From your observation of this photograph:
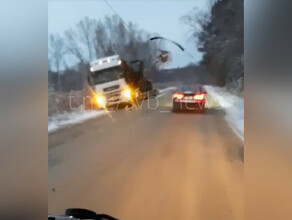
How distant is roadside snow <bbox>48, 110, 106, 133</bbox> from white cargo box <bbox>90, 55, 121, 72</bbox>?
0.16 meters

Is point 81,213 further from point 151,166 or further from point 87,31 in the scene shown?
point 87,31

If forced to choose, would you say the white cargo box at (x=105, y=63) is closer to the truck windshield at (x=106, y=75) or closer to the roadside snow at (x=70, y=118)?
the truck windshield at (x=106, y=75)

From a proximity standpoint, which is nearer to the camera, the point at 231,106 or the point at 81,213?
the point at 231,106

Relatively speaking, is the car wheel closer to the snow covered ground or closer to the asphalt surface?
the asphalt surface

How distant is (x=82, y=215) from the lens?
4.34ft

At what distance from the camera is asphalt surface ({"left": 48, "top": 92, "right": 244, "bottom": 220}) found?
123 cm

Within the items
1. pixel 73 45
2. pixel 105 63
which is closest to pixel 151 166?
pixel 105 63

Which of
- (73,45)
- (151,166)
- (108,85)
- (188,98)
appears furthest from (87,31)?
(151,166)

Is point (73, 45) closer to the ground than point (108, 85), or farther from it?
farther from it

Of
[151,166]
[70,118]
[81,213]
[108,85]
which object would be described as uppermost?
[108,85]

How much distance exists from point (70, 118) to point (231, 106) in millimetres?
575

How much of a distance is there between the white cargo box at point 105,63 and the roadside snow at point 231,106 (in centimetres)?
33

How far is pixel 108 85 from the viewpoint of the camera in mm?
1331

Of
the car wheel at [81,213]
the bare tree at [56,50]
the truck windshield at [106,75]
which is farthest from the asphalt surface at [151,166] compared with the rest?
the bare tree at [56,50]
